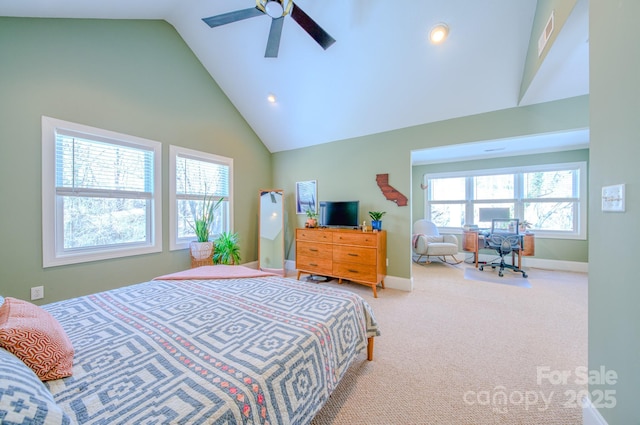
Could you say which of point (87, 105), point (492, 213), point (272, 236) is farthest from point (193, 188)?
point (492, 213)

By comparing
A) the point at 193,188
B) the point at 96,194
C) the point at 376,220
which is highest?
the point at 193,188

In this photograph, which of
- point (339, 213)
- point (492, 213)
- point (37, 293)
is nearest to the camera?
point (37, 293)

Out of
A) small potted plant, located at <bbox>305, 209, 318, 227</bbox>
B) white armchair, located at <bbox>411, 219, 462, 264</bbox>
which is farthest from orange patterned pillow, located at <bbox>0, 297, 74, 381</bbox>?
white armchair, located at <bbox>411, 219, 462, 264</bbox>

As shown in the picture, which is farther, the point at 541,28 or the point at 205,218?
the point at 205,218

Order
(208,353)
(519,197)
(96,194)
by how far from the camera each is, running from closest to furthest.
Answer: (208,353)
(96,194)
(519,197)

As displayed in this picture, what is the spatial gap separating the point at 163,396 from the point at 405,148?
3603 millimetres

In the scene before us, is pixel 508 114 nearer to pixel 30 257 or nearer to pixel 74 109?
pixel 74 109

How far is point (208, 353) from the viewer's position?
101cm

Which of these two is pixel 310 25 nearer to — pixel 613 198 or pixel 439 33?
pixel 439 33

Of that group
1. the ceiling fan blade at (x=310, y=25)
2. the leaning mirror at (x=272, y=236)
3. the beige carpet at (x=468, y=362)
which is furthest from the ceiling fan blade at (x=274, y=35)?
the beige carpet at (x=468, y=362)

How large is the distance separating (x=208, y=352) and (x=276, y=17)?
2.66 metres

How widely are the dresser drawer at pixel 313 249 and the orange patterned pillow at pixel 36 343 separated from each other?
2.86 m

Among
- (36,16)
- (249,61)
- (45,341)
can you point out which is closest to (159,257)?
(45,341)

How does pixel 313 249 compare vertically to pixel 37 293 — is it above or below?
above
